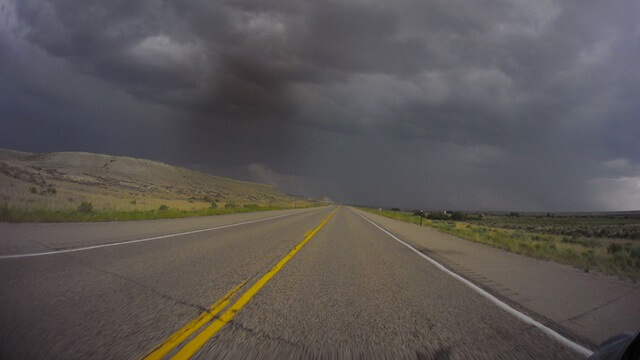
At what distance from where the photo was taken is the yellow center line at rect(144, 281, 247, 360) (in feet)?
10.8

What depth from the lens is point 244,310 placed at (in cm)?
476

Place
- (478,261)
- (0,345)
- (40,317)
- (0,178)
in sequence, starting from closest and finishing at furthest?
1. (0,345)
2. (40,317)
3. (478,261)
4. (0,178)

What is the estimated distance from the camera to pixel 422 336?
13.6 ft

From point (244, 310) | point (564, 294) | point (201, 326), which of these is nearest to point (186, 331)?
point (201, 326)

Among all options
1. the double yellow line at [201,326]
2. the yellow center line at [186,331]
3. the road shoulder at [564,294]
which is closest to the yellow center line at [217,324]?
the double yellow line at [201,326]

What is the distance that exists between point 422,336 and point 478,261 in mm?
8109

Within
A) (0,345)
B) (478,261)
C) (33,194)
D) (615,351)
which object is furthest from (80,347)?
(33,194)

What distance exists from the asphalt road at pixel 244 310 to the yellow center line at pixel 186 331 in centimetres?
6

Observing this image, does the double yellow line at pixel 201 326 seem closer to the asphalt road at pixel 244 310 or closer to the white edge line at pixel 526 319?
the asphalt road at pixel 244 310

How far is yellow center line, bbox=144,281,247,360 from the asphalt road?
0.20 ft

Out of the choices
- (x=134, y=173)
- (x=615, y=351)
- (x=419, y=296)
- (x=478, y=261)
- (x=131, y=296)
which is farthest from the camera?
(x=134, y=173)

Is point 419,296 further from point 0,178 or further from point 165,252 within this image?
point 0,178

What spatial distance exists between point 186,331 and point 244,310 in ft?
3.34

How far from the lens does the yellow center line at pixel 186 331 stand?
3.29 m
